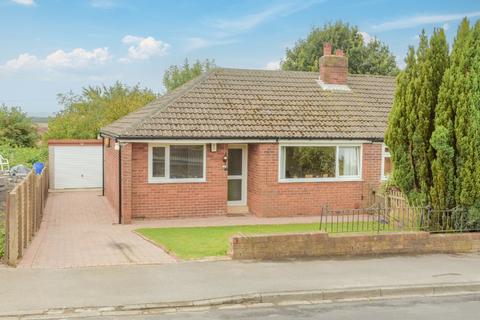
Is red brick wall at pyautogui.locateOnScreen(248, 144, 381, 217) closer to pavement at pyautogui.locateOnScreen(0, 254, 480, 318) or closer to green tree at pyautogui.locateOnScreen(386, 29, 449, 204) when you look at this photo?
green tree at pyautogui.locateOnScreen(386, 29, 449, 204)

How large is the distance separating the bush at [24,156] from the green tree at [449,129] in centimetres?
1889

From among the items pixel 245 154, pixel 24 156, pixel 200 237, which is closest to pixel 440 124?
pixel 200 237

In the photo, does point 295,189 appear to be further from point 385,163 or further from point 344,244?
point 344,244

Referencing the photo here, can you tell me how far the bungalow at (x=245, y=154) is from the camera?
56.8 ft

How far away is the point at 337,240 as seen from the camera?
11.9m

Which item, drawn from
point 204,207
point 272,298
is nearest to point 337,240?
point 272,298

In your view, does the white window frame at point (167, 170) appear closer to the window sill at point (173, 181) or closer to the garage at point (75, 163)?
the window sill at point (173, 181)

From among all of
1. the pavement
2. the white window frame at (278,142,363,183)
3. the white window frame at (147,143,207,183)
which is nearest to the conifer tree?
the pavement

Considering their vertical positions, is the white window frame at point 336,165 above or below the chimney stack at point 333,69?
below

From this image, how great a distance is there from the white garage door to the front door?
8.86m

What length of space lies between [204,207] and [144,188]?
6.35 feet

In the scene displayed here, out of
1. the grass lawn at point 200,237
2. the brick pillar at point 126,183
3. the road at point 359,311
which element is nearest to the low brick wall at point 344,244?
the grass lawn at point 200,237

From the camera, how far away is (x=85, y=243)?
13367mm

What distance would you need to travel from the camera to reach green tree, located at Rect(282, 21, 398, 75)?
43.6 m
